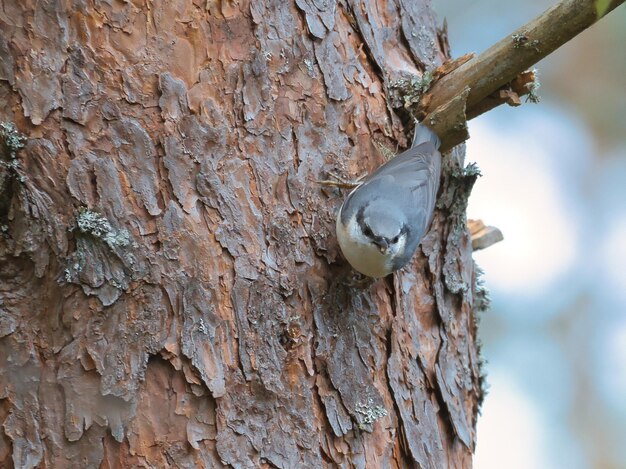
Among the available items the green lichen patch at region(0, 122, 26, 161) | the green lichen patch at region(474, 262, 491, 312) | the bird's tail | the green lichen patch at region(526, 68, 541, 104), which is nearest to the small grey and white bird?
the bird's tail

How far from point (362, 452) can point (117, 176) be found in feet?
3.23

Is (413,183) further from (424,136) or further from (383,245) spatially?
(383,245)

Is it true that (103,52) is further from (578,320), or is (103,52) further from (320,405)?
(578,320)

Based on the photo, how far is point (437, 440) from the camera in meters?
2.03

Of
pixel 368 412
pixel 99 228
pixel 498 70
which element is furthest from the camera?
pixel 498 70

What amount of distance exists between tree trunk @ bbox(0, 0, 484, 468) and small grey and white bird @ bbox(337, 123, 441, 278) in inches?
3.1

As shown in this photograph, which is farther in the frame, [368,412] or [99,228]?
[368,412]

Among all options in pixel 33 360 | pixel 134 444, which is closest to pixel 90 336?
pixel 33 360

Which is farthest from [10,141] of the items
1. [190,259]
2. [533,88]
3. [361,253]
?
[533,88]

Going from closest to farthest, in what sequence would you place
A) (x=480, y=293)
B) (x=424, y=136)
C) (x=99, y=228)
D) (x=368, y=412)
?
(x=99, y=228), (x=368, y=412), (x=424, y=136), (x=480, y=293)

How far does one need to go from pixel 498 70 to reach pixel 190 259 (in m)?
1.09

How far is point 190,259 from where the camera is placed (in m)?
1.75

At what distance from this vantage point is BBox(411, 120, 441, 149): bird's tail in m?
2.14

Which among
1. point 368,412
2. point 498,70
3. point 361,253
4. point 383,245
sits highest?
point 498,70
